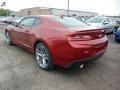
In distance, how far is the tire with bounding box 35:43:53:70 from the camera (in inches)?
167

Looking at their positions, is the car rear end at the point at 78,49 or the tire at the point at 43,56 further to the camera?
the tire at the point at 43,56

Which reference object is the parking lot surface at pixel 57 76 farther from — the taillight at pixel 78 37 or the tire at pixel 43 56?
→ the taillight at pixel 78 37

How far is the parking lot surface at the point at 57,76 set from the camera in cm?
365

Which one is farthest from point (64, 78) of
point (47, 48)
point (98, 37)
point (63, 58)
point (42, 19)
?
point (42, 19)

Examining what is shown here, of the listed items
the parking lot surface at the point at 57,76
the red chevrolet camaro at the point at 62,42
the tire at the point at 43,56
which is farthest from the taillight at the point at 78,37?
the parking lot surface at the point at 57,76

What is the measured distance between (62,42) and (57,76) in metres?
0.90

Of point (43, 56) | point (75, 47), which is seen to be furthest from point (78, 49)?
point (43, 56)

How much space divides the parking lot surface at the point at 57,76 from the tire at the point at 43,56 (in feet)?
0.48

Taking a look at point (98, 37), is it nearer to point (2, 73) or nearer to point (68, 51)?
point (68, 51)

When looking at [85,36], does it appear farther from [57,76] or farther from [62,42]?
[57,76]

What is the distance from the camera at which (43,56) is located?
14.8 ft

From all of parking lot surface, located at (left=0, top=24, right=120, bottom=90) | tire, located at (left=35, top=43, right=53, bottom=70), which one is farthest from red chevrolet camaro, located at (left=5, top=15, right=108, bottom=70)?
parking lot surface, located at (left=0, top=24, right=120, bottom=90)

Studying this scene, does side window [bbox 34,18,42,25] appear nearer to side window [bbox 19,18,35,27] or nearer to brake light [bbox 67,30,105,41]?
side window [bbox 19,18,35,27]

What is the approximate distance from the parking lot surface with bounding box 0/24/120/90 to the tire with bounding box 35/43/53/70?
0.48 ft
